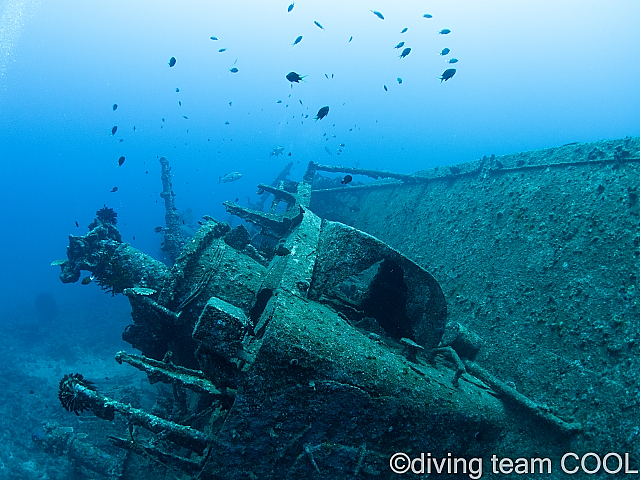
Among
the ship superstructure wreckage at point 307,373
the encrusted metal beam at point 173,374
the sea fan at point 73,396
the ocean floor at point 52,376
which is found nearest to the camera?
the ship superstructure wreckage at point 307,373

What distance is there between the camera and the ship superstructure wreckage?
261 centimetres

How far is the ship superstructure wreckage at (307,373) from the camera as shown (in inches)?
103

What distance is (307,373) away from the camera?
261 centimetres

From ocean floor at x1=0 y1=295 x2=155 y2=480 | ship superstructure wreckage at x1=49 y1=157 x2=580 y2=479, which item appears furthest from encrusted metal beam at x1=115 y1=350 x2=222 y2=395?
ocean floor at x1=0 y1=295 x2=155 y2=480

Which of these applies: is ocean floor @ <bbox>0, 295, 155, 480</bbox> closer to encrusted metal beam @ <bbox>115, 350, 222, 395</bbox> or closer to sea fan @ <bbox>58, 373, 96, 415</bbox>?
sea fan @ <bbox>58, 373, 96, 415</bbox>

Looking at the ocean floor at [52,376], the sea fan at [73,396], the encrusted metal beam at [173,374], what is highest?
the encrusted metal beam at [173,374]

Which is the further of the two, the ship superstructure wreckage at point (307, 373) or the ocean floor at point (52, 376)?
the ocean floor at point (52, 376)

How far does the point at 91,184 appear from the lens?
433 ft

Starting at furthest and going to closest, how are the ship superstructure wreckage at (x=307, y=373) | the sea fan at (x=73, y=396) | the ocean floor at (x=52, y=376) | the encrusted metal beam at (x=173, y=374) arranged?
the ocean floor at (x=52, y=376) < the sea fan at (x=73, y=396) < the encrusted metal beam at (x=173, y=374) < the ship superstructure wreckage at (x=307, y=373)

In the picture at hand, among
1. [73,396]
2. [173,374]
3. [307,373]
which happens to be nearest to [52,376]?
[73,396]

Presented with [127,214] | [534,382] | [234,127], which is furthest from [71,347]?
[234,127]

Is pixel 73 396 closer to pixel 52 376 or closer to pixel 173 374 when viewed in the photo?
pixel 173 374

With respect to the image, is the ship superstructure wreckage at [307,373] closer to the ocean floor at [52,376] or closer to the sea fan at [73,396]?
the sea fan at [73,396]

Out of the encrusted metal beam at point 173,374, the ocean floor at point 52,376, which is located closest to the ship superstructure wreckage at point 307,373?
the encrusted metal beam at point 173,374
